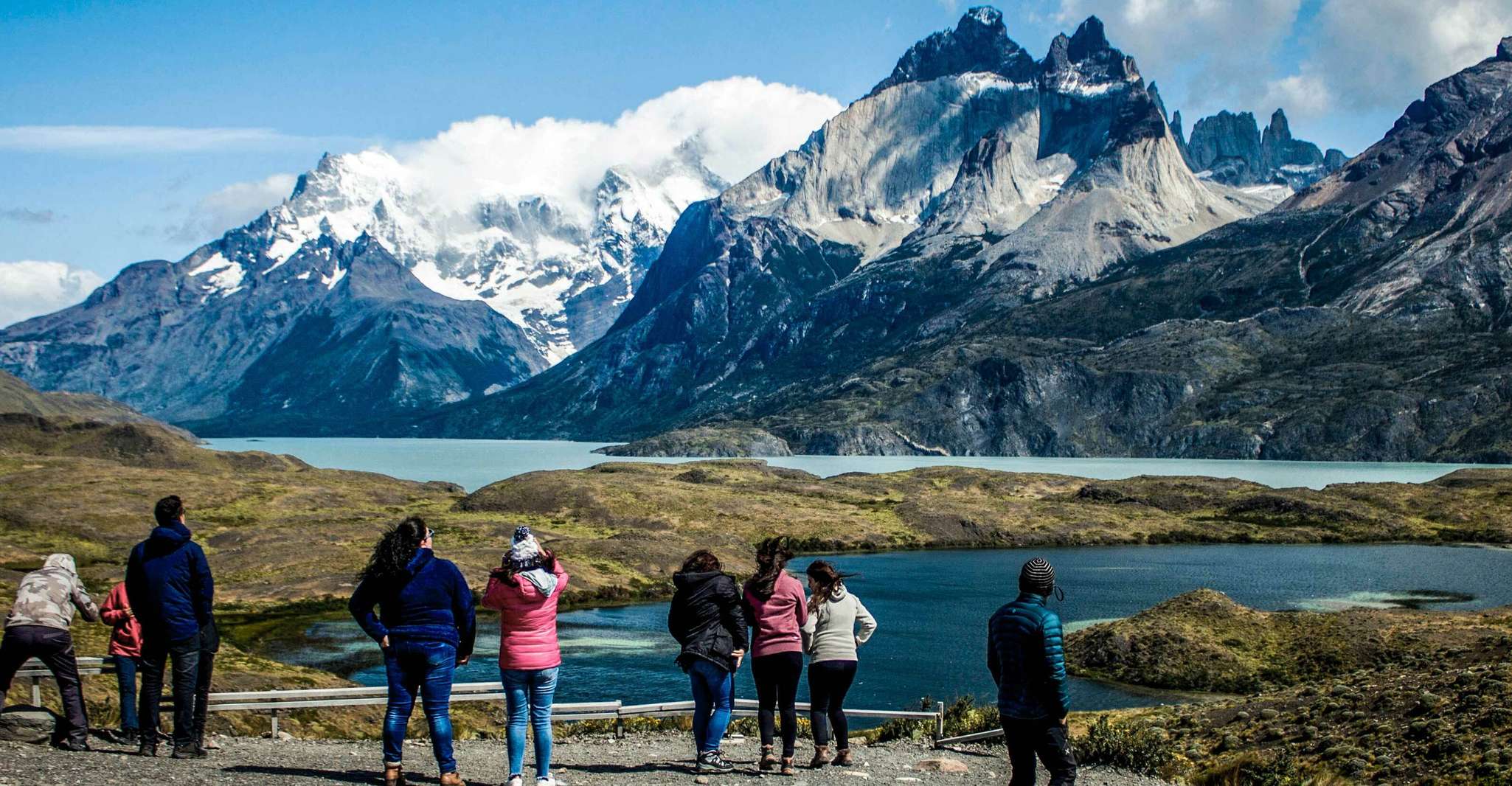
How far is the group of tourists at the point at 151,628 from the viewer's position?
22.6 meters

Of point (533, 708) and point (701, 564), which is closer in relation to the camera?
point (533, 708)

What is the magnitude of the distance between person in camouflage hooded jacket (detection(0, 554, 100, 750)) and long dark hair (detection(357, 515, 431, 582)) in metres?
7.05

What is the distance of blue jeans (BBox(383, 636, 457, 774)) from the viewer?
19953 mm

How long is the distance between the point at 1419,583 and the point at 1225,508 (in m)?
63.8

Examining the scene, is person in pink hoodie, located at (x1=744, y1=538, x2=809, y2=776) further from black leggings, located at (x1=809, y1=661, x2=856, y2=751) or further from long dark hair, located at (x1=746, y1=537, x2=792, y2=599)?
black leggings, located at (x1=809, y1=661, x2=856, y2=751)

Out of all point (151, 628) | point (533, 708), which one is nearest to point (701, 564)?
point (533, 708)

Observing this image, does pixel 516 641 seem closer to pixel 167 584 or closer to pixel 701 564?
pixel 701 564

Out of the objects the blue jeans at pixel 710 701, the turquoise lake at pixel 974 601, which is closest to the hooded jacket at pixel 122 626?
the blue jeans at pixel 710 701

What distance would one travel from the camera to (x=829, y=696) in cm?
2406

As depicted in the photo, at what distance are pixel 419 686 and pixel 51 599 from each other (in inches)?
314

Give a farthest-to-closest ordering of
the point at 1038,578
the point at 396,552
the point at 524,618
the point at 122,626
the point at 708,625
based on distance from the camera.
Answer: the point at 122,626
the point at 708,625
the point at 524,618
the point at 396,552
the point at 1038,578

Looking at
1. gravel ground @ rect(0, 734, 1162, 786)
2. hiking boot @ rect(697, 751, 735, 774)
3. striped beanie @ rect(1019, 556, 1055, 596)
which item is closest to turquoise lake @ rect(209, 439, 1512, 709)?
gravel ground @ rect(0, 734, 1162, 786)

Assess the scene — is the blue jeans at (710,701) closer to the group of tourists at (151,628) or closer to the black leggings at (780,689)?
the black leggings at (780,689)

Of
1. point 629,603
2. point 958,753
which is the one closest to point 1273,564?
point 629,603
